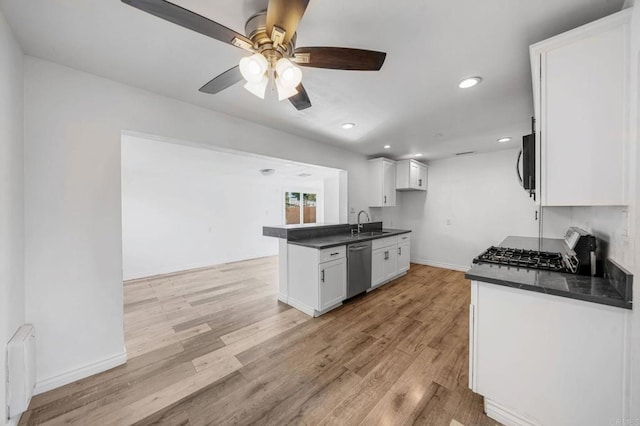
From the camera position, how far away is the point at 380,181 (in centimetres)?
452

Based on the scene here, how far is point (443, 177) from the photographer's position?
4.97 meters

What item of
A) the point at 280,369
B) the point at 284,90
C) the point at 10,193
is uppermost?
the point at 284,90

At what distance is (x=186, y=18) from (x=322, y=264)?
8.04 feet

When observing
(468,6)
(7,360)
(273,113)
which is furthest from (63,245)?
(468,6)

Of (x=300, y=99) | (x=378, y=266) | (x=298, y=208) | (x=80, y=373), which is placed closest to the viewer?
(x=300, y=99)

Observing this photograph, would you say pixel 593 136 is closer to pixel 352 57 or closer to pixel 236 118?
pixel 352 57

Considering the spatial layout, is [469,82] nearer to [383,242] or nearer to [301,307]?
[383,242]

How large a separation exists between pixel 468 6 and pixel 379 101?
3.58 feet

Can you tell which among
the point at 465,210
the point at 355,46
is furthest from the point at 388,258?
the point at 355,46

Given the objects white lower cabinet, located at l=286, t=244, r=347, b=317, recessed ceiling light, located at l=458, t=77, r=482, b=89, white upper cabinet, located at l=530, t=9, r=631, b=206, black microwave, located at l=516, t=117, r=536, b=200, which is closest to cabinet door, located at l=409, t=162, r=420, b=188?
white lower cabinet, located at l=286, t=244, r=347, b=317

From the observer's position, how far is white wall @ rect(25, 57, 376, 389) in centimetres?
167

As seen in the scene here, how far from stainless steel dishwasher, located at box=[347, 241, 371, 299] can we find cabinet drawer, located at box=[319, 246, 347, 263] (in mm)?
113

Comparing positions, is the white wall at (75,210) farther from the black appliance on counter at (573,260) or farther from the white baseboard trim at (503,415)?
the black appliance on counter at (573,260)

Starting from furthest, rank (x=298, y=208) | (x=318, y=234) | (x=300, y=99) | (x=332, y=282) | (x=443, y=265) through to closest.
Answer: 1. (x=298, y=208)
2. (x=443, y=265)
3. (x=318, y=234)
4. (x=332, y=282)
5. (x=300, y=99)
